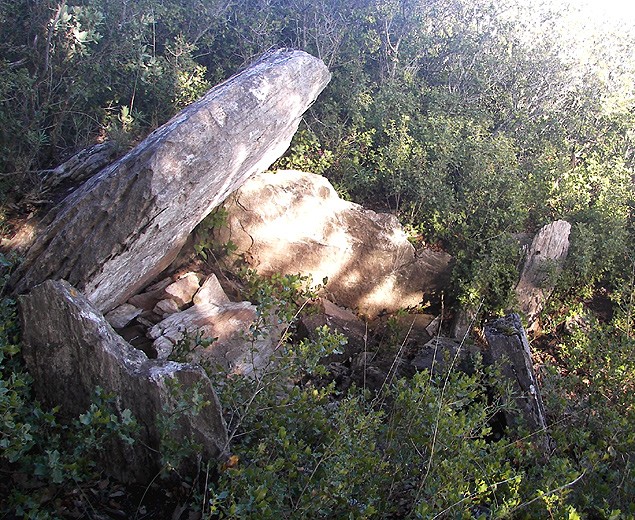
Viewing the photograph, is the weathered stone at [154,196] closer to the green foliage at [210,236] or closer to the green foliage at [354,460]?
the green foliage at [210,236]

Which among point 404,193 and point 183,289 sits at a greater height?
point 183,289

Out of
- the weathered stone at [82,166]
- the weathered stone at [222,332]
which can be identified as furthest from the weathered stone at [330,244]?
the weathered stone at [82,166]

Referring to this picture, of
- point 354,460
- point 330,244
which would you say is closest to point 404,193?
point 330,244

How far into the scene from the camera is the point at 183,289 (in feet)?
17.3

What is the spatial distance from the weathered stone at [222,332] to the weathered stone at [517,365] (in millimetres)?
1743

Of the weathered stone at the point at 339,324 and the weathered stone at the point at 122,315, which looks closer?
the weathered stone at the point at 122,315

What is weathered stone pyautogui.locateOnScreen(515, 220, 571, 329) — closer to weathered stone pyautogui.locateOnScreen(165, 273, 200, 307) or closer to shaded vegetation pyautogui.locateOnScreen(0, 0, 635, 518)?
shaded vegetation pyautogui.locateOnScreen(0, 0, 635, 518)

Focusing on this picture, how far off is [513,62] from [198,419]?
7884 millimetres

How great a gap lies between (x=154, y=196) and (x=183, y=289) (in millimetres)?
1441

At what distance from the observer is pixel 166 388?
3172mm

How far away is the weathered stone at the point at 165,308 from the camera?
5035 millimetres

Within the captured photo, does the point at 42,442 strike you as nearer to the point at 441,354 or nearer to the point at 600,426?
the point at 600,426

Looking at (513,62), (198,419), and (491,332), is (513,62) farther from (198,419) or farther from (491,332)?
(198,419)

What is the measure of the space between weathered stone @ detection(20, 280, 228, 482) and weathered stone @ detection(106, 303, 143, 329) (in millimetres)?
1330
